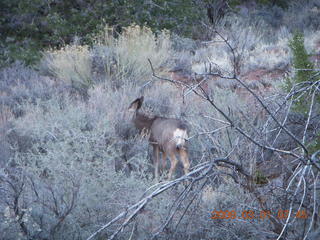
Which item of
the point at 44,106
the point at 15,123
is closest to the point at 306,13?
the point at 44,106

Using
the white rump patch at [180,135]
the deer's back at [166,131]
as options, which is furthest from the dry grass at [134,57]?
the white rump patch at [180,135]

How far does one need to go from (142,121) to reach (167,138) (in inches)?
29.1

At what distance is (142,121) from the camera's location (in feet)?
24.9

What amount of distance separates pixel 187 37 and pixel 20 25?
215 inches

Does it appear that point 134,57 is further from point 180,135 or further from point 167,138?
point 180,135

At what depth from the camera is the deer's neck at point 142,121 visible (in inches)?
294

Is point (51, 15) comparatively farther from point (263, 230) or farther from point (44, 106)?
point (263, 230)

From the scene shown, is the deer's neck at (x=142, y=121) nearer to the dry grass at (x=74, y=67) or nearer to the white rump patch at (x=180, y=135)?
the white rump patch at (x=180, y=135)

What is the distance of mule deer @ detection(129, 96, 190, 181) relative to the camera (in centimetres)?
682

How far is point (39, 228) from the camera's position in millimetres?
4398
